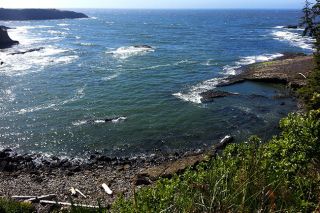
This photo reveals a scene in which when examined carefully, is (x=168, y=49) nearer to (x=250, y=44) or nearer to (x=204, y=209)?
(x=250, y=44)

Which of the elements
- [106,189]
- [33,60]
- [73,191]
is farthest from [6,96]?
[106,189]

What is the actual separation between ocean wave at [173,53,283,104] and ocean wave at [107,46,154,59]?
2282 centimetres

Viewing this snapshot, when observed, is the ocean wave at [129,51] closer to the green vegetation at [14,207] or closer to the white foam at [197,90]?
the white foam at [197,90]

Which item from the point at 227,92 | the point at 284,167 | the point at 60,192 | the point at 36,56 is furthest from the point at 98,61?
the point at 284,167

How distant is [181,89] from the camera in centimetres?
5441

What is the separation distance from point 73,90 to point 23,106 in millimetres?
9050

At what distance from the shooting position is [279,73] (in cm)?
5850

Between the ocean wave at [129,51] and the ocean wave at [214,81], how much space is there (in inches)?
899

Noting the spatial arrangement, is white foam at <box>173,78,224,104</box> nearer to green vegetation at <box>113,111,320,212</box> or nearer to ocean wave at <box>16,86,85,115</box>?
ocean wave at <box>16,86,85,115</box>

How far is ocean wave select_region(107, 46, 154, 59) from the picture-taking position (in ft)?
270

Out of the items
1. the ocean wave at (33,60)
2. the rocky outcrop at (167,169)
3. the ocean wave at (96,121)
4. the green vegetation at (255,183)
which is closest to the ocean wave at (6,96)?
the ocean wave at (33,60)

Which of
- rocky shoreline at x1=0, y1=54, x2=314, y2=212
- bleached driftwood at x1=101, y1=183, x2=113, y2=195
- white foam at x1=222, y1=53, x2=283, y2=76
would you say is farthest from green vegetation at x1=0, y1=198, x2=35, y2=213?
white foam at x1=222, y1=53, x2=283, y2=76

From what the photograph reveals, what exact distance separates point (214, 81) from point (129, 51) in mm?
34526

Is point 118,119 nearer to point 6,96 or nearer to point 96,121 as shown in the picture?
point 96,121
